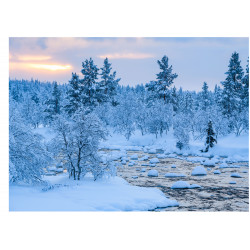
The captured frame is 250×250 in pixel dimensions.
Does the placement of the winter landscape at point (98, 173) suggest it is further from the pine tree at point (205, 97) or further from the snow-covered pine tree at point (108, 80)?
the pine tree at point (205, 97)

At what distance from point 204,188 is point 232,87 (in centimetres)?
2792

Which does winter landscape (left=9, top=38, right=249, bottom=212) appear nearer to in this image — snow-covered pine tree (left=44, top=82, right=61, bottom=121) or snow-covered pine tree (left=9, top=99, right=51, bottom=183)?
snow-covered pine tree (left=9, top=99, right=51, bottom=183)

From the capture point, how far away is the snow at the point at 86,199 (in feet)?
27.9

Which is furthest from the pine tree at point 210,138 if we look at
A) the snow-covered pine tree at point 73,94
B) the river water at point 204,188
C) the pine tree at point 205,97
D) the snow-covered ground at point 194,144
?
the pine tree at point 205,97

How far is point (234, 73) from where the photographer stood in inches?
1471

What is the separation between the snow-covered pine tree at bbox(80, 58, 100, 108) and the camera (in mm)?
40997

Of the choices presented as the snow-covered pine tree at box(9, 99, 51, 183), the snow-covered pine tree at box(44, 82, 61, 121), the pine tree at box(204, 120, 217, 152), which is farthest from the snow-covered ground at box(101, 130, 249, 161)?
the snow-covered pine tree at box(44, 82, 61, 121)

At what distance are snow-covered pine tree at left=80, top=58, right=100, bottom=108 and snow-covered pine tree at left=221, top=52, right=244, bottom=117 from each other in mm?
18535

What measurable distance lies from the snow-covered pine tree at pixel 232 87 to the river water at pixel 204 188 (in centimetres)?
1876

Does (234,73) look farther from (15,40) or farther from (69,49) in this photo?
(15,40)

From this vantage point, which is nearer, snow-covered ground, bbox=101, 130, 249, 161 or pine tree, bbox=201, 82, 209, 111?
snow-covered ground, bbox=101, 130, 249, 161
